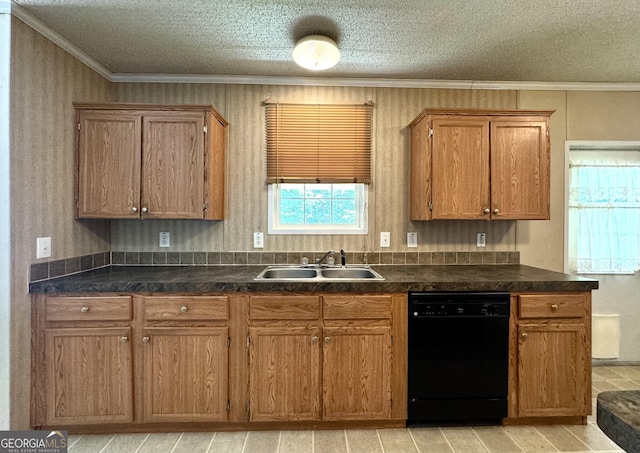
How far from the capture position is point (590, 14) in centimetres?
193

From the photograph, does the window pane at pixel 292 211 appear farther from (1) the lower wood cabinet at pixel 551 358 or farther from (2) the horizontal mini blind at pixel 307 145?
(1) the lower wood cabinet at pixel 551 358

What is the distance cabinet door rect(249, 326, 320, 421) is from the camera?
206 cm

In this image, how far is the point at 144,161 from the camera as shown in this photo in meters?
2.35

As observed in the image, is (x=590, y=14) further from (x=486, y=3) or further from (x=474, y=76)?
(x=474, y=76)

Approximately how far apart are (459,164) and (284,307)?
167 cm

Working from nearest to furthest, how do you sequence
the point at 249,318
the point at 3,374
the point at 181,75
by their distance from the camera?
the point at 3,374 < the point at 249,318 < the point at 181,75

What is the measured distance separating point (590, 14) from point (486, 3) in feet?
2.17

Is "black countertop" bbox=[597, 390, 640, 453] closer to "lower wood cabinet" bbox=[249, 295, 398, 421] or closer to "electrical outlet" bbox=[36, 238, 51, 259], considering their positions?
"lower wood cabinet" bbox=[249, 295, 398, 421]

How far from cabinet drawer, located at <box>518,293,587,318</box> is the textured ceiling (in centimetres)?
172

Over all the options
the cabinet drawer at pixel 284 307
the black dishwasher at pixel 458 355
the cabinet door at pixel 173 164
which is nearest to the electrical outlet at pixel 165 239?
the cabinet door at pixel 173 164

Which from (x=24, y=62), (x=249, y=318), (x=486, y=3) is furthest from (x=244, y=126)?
(x=486, y=3)

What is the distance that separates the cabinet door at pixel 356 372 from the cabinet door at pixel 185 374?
66cm

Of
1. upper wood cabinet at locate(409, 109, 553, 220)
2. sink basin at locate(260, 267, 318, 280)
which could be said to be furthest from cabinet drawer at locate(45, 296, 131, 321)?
upper wood cabinet at locate(409, 109, 553, 220)

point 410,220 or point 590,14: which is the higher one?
point 590,14
